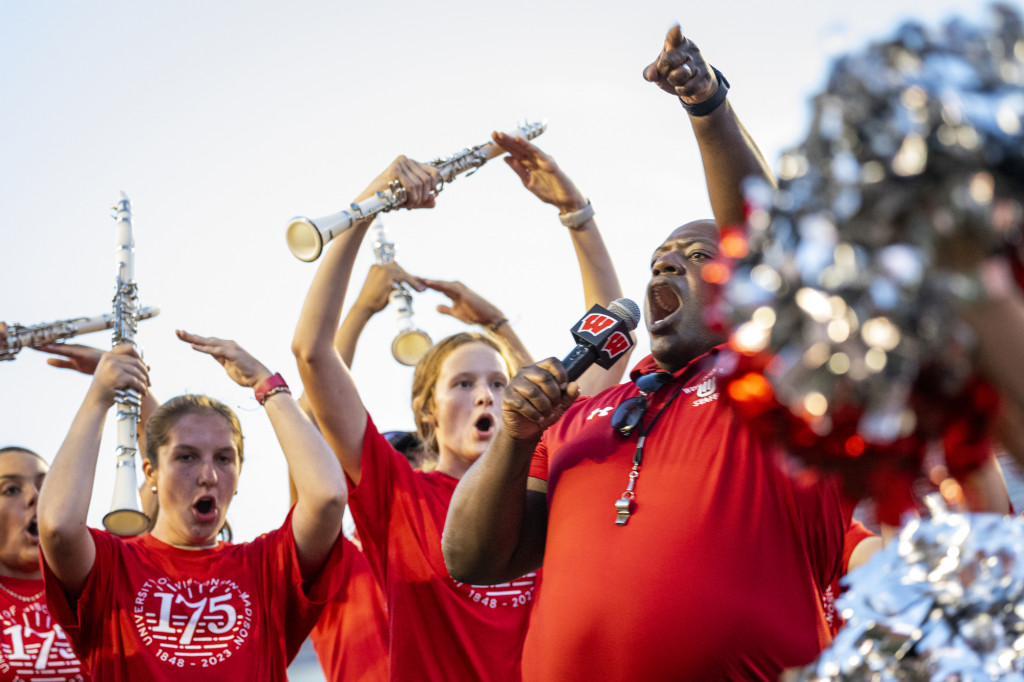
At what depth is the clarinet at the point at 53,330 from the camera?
567 cm

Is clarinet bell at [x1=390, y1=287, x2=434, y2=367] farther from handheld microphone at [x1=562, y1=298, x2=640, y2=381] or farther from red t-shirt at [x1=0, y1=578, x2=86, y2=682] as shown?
handheld microphone at [x1=562, y1=298, x2=640, y2=381]

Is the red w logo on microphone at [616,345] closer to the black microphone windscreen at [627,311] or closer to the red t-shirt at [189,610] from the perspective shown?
the black microphone windscreen at [627,311]

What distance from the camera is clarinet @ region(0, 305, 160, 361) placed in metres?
5.67

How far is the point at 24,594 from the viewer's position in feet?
14.1

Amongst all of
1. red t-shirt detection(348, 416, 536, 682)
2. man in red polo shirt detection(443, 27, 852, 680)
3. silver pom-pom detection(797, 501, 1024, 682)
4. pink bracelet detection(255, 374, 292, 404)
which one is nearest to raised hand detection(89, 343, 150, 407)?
pink bracelet detection(255, 374, 292, 404)

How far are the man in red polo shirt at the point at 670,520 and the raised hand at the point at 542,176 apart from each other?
1672 mm

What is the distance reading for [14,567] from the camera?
446 centimetres

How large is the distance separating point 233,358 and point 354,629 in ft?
3.71

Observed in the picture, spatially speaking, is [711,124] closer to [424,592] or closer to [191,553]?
[424,592]

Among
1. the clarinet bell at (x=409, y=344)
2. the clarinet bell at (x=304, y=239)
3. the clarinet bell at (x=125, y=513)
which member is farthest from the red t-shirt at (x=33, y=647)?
the clarinet bell at (x=409, y=344)

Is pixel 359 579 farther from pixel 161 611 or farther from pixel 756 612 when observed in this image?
pixel 756 612

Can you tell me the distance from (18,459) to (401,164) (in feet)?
7.22

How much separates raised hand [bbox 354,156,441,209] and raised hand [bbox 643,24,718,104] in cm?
199

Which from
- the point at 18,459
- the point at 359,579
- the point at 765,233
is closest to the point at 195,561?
the point at 359,579
